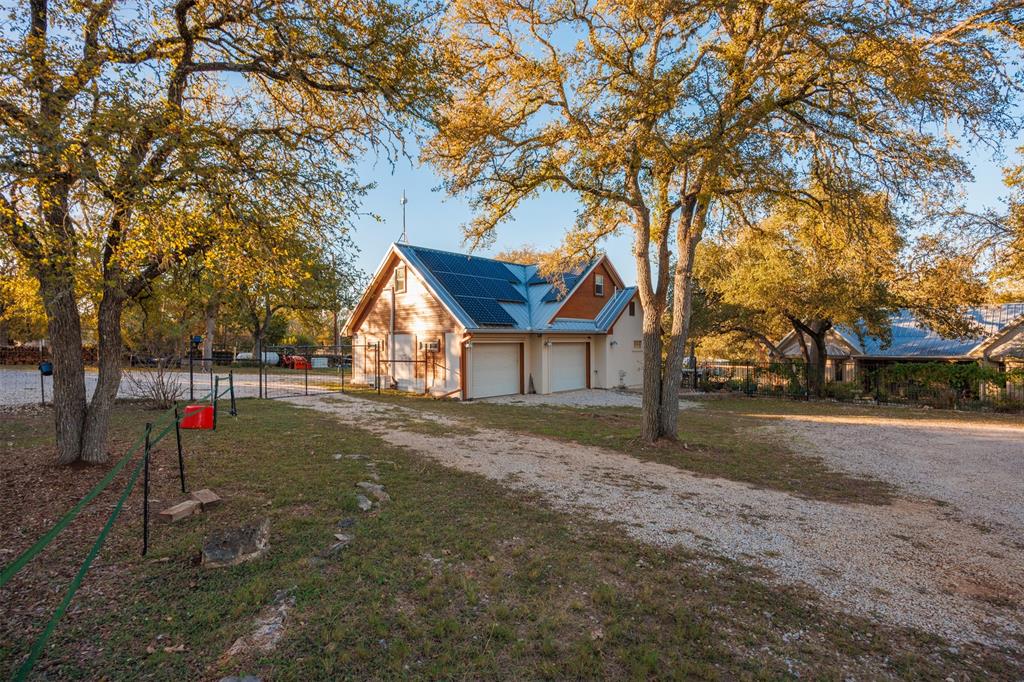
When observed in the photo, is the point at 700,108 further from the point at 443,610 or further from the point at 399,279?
the point at 399,279

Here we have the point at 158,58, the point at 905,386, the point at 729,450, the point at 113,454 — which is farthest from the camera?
the point at 905,386

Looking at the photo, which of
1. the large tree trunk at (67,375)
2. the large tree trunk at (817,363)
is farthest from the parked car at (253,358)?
the large tree trunk at (817,363)

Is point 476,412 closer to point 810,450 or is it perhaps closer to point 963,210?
point 810,450

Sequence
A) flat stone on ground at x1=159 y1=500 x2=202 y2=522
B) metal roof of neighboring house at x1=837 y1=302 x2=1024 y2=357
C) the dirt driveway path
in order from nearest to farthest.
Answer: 1. the dirt driveway path
2. flat stone on ground at x1=159 y1=500 x2=202 y2=522
3. metal roof of neighboring house at x1=837 y1=302 x2=1024 y2=357

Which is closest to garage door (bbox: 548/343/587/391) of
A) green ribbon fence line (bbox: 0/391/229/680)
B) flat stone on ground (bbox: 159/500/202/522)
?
flat stone on ground (bbox: 159/500/202/522)

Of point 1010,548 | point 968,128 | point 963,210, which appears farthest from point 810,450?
point 963,210

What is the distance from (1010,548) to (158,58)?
37.3 ft

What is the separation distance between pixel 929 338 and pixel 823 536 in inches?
1074

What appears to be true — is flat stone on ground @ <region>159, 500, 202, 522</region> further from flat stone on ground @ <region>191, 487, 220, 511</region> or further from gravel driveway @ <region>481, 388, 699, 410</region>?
gravel driveway @ <region>481, 388, 699, 410</region>

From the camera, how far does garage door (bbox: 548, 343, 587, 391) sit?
21.4m

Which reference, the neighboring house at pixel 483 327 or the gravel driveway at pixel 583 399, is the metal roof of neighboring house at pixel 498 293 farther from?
the gravel driveway at pixel 583 399

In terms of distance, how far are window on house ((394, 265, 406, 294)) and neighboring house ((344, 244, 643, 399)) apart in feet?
0.14

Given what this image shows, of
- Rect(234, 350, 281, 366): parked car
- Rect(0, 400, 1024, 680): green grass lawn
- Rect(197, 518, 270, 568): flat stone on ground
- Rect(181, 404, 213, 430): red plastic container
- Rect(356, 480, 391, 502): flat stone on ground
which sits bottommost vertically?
Rect(0, 400, 1024, 680): green grass lawn

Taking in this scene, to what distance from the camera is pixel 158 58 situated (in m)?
6.13
